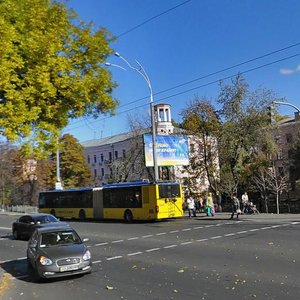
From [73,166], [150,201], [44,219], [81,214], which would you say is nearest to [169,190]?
[150,201]

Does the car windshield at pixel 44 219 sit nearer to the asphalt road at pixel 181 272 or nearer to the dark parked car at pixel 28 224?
the dark parked car at pixel 28 224

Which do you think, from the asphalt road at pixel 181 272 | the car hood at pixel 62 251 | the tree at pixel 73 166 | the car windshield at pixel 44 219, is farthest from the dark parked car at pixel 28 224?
the tree at pixel 73 166

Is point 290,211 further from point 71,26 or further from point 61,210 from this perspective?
point 71,26

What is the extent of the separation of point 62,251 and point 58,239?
2.63ft

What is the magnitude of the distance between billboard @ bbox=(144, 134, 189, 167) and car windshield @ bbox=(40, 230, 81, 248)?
71.3 ft

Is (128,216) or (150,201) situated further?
(128,216)

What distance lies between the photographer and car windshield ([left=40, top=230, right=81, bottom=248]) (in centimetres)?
1275

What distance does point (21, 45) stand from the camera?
1033 centimetres

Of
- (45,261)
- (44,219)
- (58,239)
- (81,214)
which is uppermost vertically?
(81,214)

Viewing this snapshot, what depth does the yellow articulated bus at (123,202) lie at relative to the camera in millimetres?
32062

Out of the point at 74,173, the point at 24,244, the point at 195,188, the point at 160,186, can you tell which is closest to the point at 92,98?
the point at 24,244

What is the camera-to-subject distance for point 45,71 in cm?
1074

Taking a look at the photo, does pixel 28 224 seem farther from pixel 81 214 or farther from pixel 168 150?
pixel 81 214

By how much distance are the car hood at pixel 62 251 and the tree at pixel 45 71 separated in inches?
105
